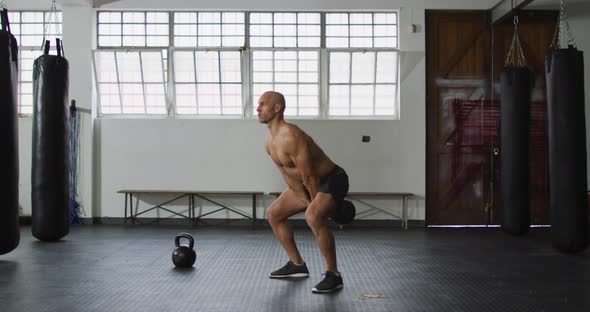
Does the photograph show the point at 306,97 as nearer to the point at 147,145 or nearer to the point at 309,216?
the point at 147,145

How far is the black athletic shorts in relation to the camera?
4164 mm

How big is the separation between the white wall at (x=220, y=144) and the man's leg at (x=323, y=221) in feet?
13.5

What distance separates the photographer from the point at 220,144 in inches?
327

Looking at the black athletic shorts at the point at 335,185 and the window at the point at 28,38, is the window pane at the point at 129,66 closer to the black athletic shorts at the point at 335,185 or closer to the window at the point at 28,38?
the window at the point at 28,38

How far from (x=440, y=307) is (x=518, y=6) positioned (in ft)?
16.1

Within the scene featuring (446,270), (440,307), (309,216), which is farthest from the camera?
(446,270)

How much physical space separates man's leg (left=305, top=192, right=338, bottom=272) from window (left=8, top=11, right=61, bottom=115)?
612 centimetres

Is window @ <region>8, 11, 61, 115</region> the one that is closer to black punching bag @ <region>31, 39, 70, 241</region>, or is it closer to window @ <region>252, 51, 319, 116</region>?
black punching bag @ <region>31, 39, 70, 241</region>

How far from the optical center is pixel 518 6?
23.7ft

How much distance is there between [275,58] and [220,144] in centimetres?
147

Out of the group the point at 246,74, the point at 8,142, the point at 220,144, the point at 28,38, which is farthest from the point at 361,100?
the point at 28,38

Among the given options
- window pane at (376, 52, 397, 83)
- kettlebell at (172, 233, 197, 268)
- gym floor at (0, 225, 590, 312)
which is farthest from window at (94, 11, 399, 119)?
kettlebell at (172, 233, 197, 268)

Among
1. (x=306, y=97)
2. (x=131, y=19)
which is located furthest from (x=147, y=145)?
(x=306, y=97)

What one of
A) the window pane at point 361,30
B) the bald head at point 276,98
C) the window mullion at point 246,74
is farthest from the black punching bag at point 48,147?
the window pane at point 361,30
